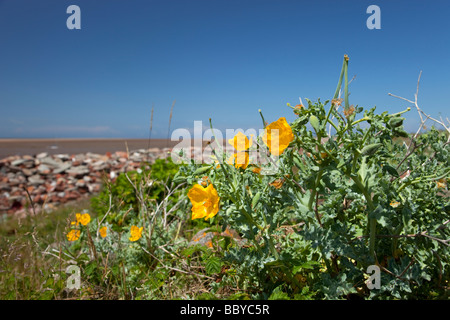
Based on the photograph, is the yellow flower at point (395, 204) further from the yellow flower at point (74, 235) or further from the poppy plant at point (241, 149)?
the yellow flower at point (74, 235)

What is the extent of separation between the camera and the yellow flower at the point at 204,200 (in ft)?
4.27

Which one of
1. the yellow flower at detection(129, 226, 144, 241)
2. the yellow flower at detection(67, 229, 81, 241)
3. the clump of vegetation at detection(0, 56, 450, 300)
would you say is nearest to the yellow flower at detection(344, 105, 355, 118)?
the clump of vegetation at detection(0, 56, 450, 300)

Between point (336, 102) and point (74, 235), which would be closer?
point (336, 102)

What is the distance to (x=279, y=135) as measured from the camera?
44.6 inches

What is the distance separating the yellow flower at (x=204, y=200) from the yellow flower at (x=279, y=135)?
319 millimetres

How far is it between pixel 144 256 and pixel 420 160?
1.90m

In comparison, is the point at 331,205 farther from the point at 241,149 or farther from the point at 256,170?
the point at 241,149

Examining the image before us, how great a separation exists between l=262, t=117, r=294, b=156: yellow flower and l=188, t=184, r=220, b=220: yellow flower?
319mm

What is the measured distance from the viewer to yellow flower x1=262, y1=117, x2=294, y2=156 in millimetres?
1125

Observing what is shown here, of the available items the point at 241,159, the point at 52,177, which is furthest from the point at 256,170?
the point at 52,177

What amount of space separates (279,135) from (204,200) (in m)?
0.43

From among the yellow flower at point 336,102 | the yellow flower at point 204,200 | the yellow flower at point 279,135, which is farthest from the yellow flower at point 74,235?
the yellow flower at point 336,102

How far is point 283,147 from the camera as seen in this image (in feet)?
3.71

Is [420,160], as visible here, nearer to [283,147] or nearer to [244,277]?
[283,147]
